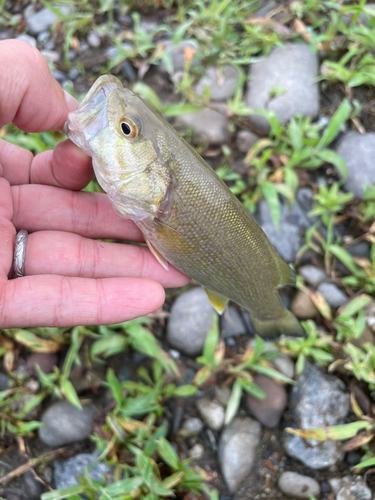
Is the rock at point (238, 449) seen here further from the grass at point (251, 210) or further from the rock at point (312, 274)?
the rock at point (312, 274)

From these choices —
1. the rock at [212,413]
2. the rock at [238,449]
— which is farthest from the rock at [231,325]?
the rock at [238,449]

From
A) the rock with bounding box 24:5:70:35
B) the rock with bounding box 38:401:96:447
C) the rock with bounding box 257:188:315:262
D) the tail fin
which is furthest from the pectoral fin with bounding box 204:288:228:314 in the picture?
the rock with bounding box 24:5:70:35

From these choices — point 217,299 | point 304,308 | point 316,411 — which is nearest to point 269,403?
point 316,411

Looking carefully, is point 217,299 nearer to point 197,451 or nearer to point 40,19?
point 197,451

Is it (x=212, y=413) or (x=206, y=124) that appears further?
(x=206, y=124)

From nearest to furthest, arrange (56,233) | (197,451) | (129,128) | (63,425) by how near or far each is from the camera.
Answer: (129,128), (56,233), (63,425), (197,451)

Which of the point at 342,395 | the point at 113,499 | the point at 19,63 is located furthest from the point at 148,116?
the point at 342,395
